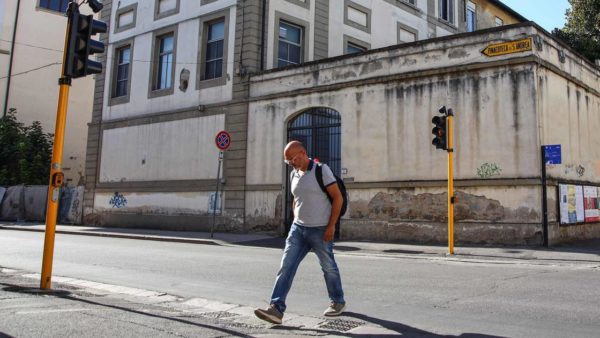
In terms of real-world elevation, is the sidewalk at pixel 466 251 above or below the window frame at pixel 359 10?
below

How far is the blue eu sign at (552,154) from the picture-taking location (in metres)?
13.1

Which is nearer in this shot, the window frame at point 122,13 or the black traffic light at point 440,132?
the black traffic light at point 440,132

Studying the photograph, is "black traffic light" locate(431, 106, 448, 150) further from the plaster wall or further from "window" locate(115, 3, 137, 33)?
"window" locate(115, 3, 137, 33)

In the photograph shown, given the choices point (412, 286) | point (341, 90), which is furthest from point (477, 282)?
point (341, 90)

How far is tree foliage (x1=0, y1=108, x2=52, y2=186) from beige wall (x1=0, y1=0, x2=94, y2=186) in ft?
9.39

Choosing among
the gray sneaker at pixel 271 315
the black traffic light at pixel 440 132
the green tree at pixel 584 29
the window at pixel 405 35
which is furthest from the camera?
the window at pixel 405 35

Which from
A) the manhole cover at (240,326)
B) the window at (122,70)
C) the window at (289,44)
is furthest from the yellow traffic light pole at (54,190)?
the window at (122,70)

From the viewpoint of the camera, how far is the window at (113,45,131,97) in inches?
969

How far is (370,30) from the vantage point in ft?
78.8

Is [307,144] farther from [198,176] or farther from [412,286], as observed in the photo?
[412,286]

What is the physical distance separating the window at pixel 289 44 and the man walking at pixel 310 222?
1584 centimetres

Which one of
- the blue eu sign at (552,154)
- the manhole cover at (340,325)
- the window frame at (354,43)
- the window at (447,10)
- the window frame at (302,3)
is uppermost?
the window at (447,10)

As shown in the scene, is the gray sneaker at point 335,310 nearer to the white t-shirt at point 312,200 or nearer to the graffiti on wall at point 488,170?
the white t-shirt at point 312,200

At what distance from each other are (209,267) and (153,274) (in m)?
1.16
